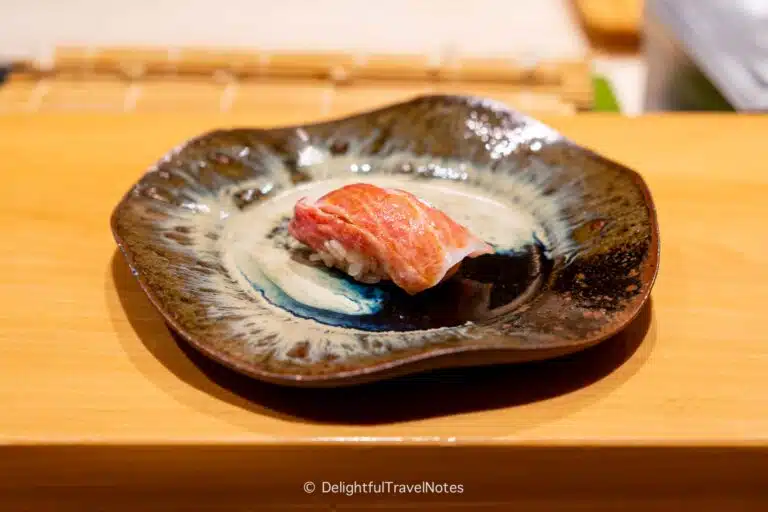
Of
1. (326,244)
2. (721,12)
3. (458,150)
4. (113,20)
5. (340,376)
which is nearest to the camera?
(340,376)

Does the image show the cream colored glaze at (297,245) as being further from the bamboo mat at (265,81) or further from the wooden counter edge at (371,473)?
A: the bamboo mat at (265,81)

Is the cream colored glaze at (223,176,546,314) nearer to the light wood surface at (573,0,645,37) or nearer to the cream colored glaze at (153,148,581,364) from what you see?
the cream colored glaze at (153,148,581,364)

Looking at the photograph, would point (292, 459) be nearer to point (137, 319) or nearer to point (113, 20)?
point (137, 319)

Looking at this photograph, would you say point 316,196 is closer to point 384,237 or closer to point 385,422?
point 384,237

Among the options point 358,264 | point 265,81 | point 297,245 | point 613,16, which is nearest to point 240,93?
point 265,81

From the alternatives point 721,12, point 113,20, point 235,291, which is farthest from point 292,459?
point 113,20

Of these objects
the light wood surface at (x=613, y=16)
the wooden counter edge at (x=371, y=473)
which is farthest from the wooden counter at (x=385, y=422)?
the light wood surface at (x=613, y=16)
